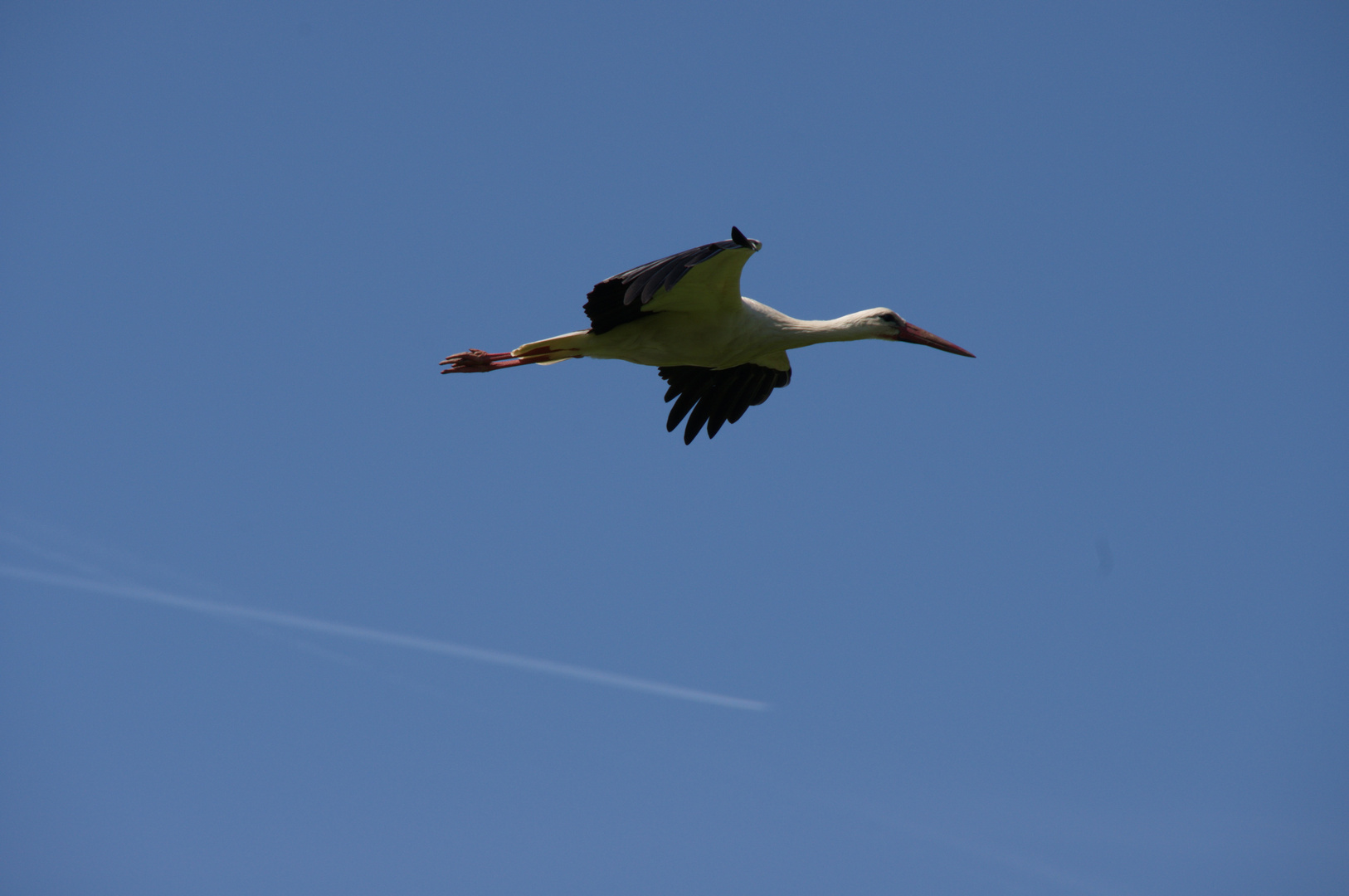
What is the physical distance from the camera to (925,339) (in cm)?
1344

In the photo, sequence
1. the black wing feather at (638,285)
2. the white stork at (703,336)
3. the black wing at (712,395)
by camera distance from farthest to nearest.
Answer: the black wing at (712,395)
the white stork at (703,336)
the black wing feather at (638,285)

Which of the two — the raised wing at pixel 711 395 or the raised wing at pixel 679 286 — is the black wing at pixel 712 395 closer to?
the raised wing at pixel 711 395

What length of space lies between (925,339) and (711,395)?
2296 mm

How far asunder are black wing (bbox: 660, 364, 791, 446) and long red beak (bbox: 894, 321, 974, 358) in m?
1.28

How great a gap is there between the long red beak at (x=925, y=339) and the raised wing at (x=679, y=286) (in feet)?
7.57

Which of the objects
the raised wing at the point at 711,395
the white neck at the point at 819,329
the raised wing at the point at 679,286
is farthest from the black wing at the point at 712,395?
the raised wing at the point at 679,286

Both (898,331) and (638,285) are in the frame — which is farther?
(898,331)

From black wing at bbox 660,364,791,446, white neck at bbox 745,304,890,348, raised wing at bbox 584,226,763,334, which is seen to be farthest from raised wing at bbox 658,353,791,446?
raised wing at bbox 584,226,763,334

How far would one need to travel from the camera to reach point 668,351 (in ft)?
39.8

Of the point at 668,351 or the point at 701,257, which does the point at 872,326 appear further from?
the point at 701,257

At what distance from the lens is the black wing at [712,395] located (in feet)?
44.7

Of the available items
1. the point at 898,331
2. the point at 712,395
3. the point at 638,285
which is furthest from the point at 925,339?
the point at 638,285

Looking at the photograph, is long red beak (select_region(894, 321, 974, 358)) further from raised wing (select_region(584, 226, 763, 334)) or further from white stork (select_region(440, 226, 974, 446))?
raised wing (select_region(584, 226, 763, 334))

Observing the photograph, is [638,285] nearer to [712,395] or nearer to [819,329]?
[819,329]
